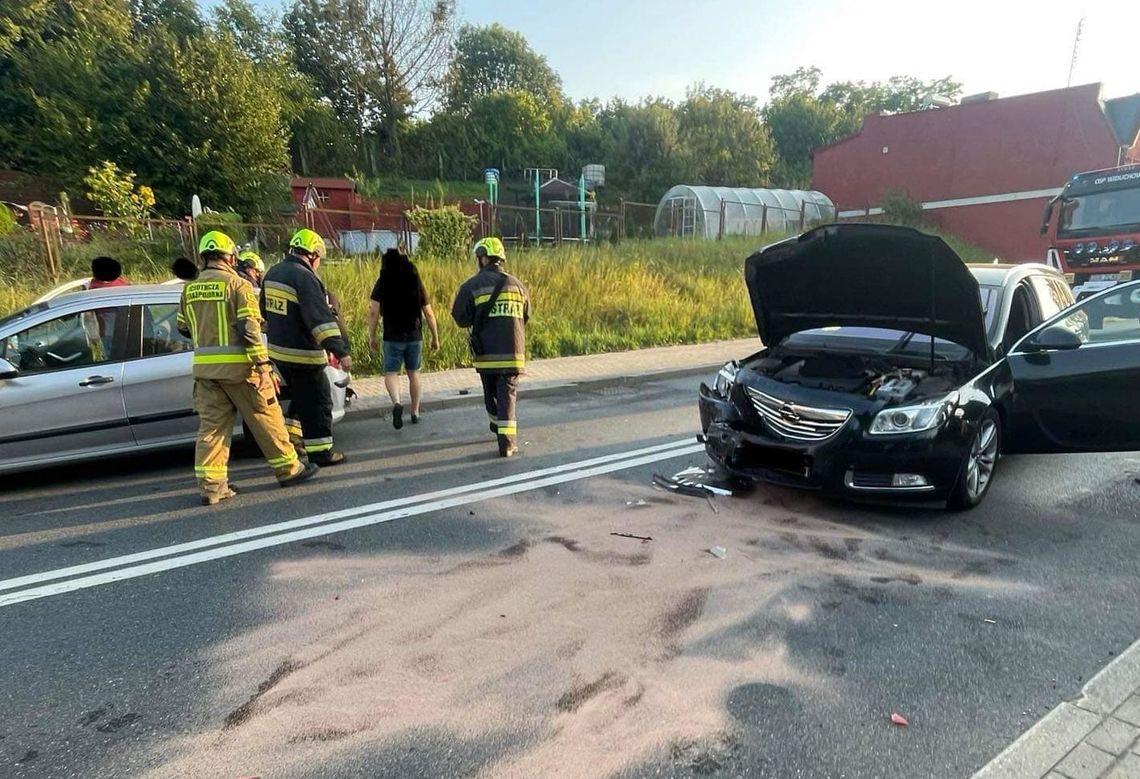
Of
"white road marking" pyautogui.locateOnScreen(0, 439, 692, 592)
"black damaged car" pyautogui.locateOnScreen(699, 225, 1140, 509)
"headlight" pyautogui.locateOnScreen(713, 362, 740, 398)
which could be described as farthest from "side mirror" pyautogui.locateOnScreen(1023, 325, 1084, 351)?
"white road marking" pyautogui.locateOnScreen(0, 439, 692, 592)

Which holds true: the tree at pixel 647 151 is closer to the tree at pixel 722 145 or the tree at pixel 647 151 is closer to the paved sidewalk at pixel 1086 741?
the tree at pixel 722 145

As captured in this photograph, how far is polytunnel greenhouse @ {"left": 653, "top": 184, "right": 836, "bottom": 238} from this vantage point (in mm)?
26828

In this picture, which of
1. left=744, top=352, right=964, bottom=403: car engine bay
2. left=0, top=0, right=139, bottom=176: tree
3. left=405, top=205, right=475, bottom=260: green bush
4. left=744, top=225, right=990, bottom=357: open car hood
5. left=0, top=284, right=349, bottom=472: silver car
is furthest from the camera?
left=0, top=0, right=139, bottom=176: tree

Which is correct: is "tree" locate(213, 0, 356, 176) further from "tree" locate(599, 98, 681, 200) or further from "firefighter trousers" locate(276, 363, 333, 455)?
"firefighter trousers" locate(276, 363, 333, 455)

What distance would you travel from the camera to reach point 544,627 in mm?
3008

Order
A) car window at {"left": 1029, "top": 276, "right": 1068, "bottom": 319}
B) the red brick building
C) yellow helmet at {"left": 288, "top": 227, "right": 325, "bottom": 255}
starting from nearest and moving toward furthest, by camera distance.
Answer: yellow helmet at {"left": 288, "top": 227, "right": 325, "bottom": 255}, car window at {"left": 1029, "top": 276, "right": 1068, "bottom": 319}, the red brick building

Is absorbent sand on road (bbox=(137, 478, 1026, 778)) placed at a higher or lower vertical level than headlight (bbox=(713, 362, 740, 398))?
lower

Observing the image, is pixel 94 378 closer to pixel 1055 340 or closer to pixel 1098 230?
pixel 1055 340

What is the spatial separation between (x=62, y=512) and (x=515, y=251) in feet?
37.8

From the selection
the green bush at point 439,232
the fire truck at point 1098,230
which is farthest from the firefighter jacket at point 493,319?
the fire truck at point 1098,230

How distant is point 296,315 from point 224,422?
37.6 inches

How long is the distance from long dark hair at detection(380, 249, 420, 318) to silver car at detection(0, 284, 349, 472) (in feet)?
5.86

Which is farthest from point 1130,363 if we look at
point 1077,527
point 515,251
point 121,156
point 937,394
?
point 121,156

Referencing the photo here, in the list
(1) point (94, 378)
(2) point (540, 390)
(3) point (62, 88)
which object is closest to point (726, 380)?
(2) point (540, 390)
